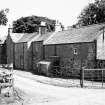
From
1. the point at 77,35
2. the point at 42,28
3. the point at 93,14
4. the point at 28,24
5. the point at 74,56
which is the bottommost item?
the point at 74,56

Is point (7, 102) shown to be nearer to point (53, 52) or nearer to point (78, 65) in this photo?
point (78, 65)

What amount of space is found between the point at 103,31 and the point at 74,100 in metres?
17.4

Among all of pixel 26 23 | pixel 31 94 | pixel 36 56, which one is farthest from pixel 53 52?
pixel 26 23

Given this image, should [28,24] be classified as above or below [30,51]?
above

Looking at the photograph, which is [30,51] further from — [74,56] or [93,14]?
[93,14]

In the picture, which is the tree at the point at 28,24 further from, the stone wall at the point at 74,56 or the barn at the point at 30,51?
the stone wall at the point at 74,56

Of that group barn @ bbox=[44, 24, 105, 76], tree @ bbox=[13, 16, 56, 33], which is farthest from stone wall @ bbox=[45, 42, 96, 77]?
tree @ bbox=[13, 16, 56, 33]

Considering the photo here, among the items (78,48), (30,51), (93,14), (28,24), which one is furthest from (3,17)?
(28,24)

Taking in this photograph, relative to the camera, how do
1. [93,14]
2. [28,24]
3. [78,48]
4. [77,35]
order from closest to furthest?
[78,48] < [77,35] < [93,14] < [28,24]

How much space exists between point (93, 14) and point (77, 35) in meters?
32.8

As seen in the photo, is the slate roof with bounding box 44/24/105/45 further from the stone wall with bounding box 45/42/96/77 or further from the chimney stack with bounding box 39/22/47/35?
the chimney stack with bounding box 39/22/47/35

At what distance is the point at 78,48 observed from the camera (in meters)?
36.1

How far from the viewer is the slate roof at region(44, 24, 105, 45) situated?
35628 millimetres

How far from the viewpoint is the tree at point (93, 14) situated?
2596 inches
